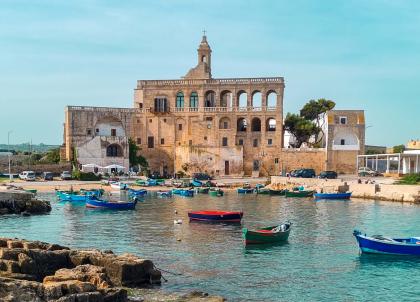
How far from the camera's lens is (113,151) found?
7469cm

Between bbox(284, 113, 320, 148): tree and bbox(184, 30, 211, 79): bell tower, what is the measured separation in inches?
475

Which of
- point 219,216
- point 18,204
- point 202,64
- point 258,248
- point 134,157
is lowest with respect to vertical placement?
point 258,248

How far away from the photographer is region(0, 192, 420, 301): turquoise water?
2248cm

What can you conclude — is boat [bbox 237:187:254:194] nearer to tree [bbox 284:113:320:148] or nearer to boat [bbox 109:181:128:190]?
boat [bbox 109:181:128:190]

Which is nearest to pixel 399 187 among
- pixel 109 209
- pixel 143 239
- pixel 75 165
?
pixel 109 209

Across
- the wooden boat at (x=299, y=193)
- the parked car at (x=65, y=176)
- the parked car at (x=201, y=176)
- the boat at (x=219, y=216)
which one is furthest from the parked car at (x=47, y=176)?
the boat at (x=219, y=216)

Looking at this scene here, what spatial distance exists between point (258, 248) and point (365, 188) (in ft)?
102

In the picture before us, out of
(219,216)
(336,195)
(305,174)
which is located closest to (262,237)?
(219,216)

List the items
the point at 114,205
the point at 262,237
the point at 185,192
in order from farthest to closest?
the point at 185,192
the point at 114,205
the point at 262,237

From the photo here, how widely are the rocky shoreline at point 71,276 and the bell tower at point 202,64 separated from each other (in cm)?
5806

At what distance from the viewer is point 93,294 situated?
628 inches

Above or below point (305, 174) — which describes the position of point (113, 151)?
above

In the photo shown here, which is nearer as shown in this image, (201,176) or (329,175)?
(329,175)

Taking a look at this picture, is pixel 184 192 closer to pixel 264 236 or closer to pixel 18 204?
pixel 18 204
